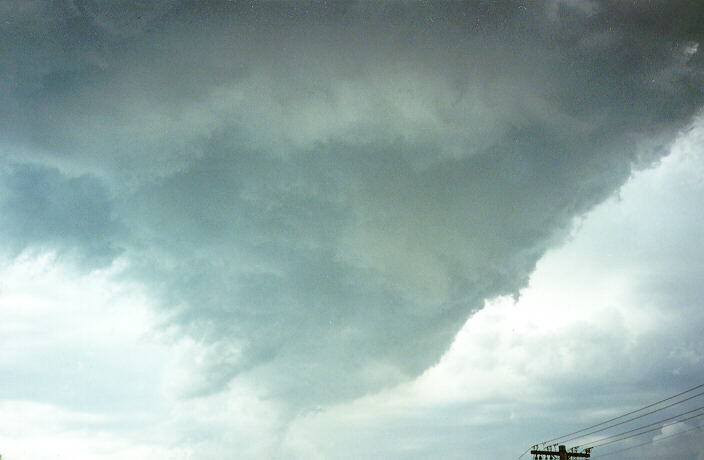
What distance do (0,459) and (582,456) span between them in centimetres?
7037

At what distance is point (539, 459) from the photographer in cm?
5072

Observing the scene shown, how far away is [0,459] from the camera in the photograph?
5606 cm

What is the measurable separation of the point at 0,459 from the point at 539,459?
65975 mm

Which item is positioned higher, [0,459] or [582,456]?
[0,459]

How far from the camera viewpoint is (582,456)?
49.5 m

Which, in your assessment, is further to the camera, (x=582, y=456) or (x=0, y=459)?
(x=0, y=459)

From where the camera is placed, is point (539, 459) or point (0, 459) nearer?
point (539, 459)

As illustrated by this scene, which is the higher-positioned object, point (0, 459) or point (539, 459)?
point (0, 459)

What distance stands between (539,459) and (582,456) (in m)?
4.54

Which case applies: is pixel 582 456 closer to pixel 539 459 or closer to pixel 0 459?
pixel 539 459

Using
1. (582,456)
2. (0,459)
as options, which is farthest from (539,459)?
(0,459)
